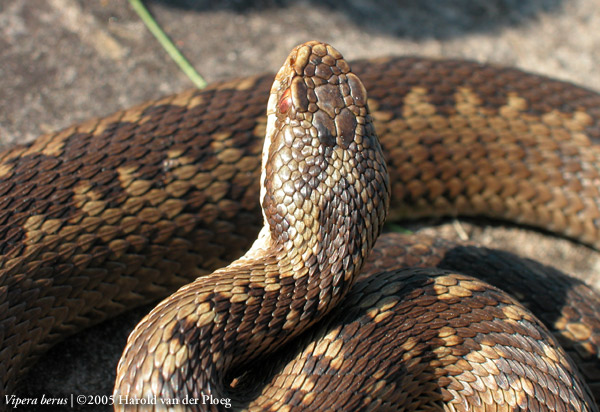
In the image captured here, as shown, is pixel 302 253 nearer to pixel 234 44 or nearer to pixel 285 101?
pixel 285 101

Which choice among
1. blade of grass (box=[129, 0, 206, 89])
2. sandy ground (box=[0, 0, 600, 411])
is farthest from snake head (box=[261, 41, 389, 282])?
blade of grass (box=[129, 0, 206, 89])

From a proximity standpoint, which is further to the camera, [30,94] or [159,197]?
[30,94]

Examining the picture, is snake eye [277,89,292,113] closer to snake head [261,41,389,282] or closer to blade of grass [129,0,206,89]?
snake head [261,41,389,282]

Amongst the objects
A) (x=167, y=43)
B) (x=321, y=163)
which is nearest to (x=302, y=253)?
(x=321, y=163)

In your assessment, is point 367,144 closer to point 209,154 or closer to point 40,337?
point 209,154

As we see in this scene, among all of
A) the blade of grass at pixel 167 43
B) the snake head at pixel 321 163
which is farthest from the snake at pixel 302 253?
the blade of grass at pixel 167 43

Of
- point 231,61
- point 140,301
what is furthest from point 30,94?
point 140,301
